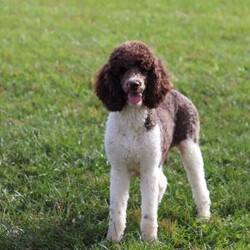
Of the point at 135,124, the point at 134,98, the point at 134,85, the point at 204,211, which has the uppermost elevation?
the point at 134,85

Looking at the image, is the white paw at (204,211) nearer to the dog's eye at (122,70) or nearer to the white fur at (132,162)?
the white fur at (132,162)

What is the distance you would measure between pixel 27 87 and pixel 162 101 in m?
4.12

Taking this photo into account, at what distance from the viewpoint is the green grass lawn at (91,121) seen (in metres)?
4.82

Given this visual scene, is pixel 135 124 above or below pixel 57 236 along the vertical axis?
above

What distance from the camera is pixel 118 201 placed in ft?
14.8

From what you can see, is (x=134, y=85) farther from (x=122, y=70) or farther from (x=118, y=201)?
(x=118, y=201)

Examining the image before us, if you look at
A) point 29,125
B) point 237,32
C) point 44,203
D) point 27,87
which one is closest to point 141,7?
point 237,32

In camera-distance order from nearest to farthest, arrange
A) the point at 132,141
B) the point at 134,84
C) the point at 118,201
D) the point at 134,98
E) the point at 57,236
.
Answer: the point at 134,84, the point at 134,98, the point at 132,141, the point at 118,201, the point at 57,236

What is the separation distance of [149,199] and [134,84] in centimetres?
86

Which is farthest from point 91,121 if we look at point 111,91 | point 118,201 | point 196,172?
point 111,91

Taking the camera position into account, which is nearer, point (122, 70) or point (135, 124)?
point (122, 70)

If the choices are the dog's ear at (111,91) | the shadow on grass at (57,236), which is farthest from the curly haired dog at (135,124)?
the shadow on grass at (57,236)

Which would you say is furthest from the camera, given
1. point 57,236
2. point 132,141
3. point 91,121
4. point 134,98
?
point 91,121

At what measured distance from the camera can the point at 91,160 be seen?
6.02m
